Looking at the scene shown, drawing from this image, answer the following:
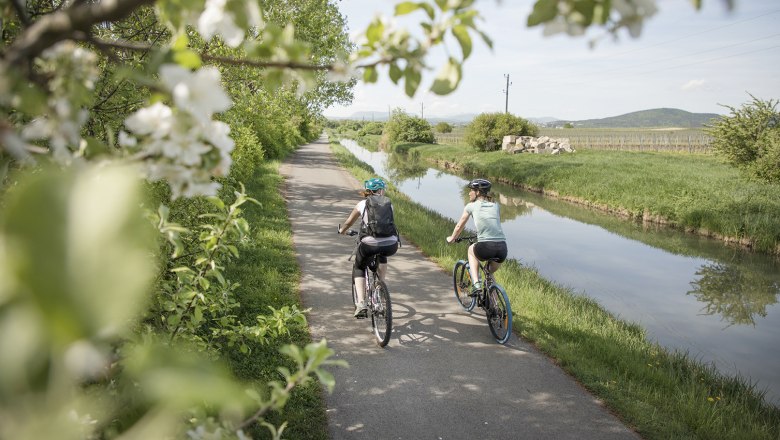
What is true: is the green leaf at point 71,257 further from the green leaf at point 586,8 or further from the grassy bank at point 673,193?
the grassy bank at point 673,193

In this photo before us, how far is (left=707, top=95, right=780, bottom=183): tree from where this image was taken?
17719 mm

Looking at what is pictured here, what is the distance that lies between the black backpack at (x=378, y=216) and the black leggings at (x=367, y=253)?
0.15 metres

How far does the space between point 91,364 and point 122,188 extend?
A: 0.63ft

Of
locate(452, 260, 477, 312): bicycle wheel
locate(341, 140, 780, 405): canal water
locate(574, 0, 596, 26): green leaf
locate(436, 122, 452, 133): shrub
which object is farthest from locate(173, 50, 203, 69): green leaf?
locate(436, 122, 452, 133): shrub

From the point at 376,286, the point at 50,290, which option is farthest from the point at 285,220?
the point at 50,290

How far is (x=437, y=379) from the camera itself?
16.6 ft

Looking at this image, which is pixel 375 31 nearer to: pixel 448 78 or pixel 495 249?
pixel 448 78

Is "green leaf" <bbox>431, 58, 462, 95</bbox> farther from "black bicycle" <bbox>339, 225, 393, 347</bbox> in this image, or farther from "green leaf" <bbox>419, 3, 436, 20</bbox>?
"black bicycle" <bbox>339, 225, 393, 347</bbox>

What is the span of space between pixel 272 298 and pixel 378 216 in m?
2.24

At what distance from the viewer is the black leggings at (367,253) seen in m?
5.80

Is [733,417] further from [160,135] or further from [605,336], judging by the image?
[160,135]

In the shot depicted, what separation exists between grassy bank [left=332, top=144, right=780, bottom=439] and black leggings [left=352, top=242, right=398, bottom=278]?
205 cm

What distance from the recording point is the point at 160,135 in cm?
101

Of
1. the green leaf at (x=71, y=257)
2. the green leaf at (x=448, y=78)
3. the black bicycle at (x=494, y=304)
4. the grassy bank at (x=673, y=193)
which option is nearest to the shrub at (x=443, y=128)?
the grassy bank at (x=673, y=193)
